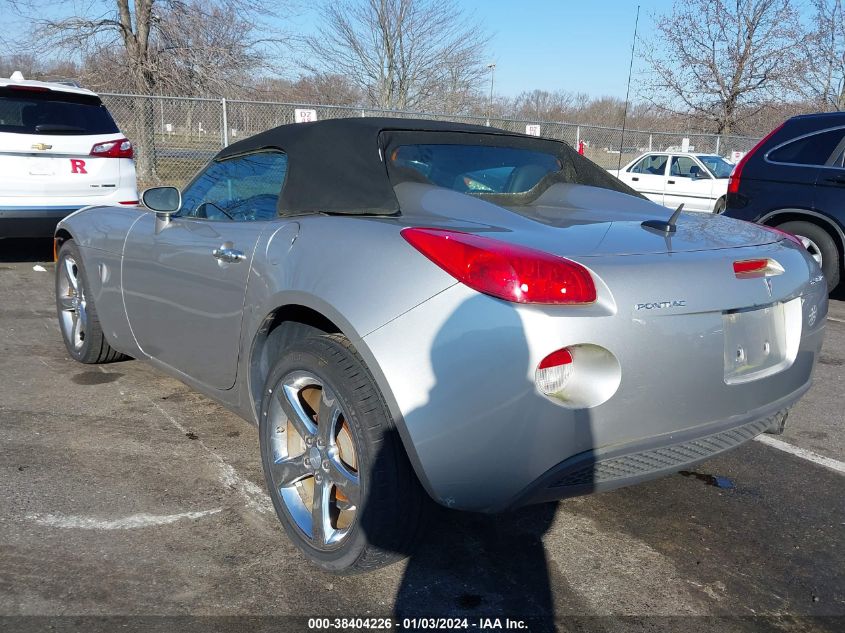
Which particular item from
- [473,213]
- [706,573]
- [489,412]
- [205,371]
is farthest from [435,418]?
[205,371]

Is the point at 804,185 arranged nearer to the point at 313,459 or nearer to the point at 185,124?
the point at 313,459

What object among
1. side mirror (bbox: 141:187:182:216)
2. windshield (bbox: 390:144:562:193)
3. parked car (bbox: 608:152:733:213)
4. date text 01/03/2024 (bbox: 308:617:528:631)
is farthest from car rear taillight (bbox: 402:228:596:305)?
parked car (bbox: 608:152:733:213)

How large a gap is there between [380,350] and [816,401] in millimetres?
3397

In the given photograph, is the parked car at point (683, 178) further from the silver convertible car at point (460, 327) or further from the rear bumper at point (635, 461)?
the rear bumper at point (635, 461)

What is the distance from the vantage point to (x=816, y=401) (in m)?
4.54

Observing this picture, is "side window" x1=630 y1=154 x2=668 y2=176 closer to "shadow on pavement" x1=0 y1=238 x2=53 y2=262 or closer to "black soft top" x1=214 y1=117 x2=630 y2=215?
"shadow on pavement" x1=0 y1=238 x2=53 y2=262

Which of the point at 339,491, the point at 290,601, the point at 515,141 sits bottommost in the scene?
the point at 290,601

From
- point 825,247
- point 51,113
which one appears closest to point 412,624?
point 825,247

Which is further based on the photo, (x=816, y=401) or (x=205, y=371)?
(x=816, y=401)

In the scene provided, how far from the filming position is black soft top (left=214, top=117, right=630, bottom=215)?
2.77m

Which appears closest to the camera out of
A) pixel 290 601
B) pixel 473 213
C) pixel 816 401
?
pixel 290 601

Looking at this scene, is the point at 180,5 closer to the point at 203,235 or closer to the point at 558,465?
the point at 203,235

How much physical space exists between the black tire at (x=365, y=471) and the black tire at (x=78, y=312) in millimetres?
2390

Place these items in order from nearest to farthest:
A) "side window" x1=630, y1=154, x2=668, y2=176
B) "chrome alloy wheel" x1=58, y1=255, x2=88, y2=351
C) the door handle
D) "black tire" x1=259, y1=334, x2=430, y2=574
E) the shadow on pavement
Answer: "black tire" x1=259, y1=334, x2=430, y2=574 → the door handle → "chrome alloy wheel" x1=58, y1=255, x2=88, y2=351 → the shadow on pavement → "side window" x1=630, y1=154, x2=668, y2=176
